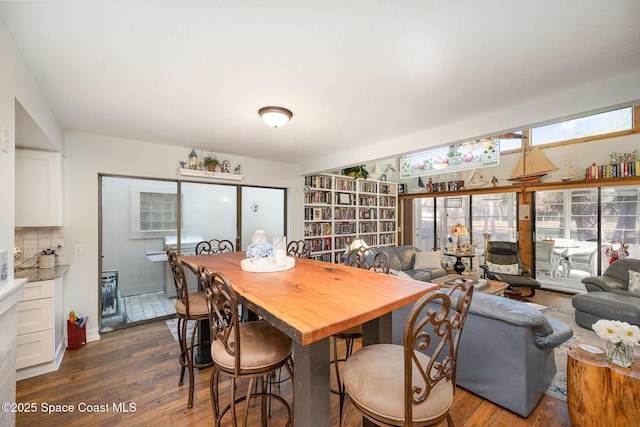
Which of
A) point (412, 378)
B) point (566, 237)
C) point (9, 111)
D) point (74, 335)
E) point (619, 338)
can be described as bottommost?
point (74, 335)

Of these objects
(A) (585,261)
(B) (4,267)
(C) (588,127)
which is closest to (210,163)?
(B) (4,267)

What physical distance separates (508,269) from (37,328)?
6.70 metres

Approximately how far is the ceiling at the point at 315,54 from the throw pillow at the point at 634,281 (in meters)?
3.36

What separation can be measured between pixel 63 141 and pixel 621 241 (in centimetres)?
866

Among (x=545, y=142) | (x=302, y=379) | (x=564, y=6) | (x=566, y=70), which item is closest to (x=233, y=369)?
(x=302, y=379)

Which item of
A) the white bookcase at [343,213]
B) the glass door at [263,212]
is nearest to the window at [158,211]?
the glass door at [263,212]

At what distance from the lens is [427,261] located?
5.19 m

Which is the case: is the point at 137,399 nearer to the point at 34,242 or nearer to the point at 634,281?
the point at 34,242

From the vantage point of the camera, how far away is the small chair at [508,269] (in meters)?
4.67

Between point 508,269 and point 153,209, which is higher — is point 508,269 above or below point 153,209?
below

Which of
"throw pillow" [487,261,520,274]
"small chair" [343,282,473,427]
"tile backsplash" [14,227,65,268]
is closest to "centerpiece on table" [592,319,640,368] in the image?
"small chair" [343,282,473,427]

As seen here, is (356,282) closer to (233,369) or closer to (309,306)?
(309,306)

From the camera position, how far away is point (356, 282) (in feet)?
5.49

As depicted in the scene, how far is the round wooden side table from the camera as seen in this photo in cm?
157
